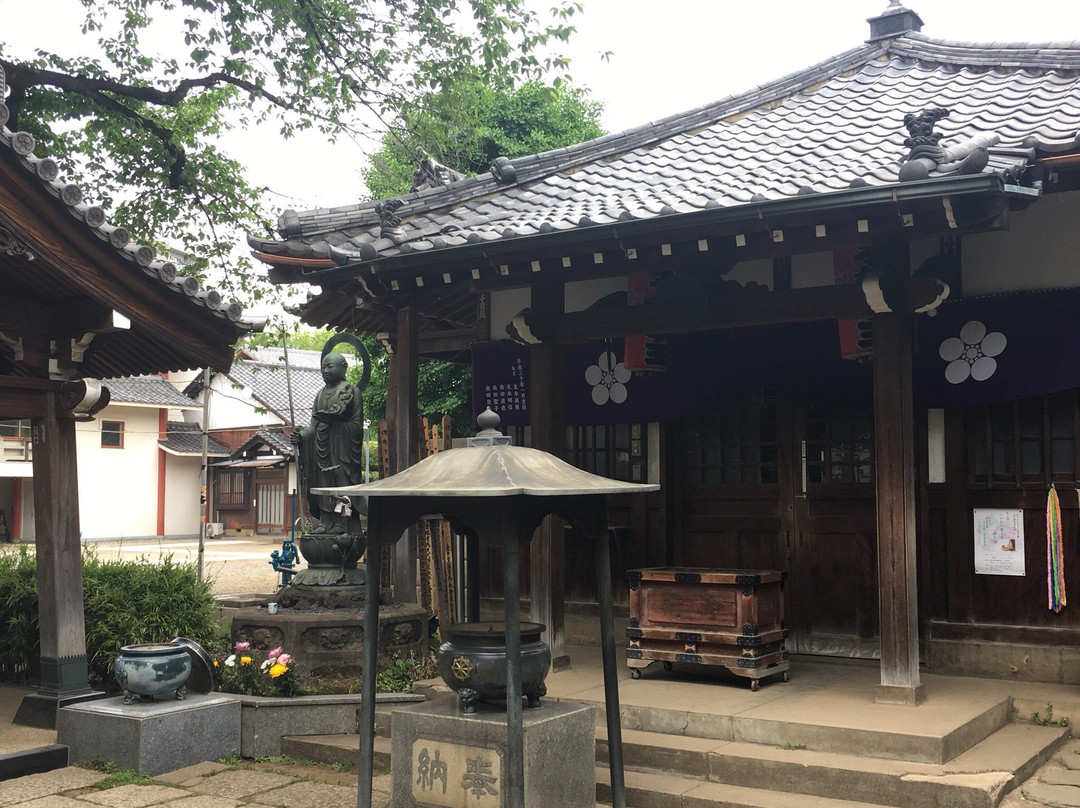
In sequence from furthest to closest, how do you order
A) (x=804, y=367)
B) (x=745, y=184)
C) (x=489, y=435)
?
(x=804, y=367)
(x=745, y=184)
(x=489, y=435)

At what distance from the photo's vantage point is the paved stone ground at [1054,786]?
584cm

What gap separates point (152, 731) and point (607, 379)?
5.16 meters

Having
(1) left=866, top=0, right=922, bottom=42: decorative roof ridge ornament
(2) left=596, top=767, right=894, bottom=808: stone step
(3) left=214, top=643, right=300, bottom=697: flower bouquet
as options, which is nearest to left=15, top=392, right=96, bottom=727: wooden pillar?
(3) left=214, top=643, right=300, bottom=697: flower bouquet

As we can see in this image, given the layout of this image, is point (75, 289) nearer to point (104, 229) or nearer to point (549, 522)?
point (104, 229)

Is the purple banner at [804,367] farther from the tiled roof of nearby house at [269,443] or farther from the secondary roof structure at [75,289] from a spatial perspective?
the tiled roof of nearby house at [269,443]

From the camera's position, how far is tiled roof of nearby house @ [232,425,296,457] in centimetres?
4075

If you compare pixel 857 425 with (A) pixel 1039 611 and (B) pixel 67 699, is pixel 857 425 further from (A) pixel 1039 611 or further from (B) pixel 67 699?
(B) pixel 67 699

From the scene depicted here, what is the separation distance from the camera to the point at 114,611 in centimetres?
903

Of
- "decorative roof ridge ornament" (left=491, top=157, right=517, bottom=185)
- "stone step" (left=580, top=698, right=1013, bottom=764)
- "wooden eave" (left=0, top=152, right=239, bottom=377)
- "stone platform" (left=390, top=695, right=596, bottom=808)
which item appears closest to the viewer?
"stone platform" (left=390, top=695, right=596, bottom=808)

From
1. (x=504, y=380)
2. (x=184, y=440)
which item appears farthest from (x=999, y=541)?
(x=184, y=440)

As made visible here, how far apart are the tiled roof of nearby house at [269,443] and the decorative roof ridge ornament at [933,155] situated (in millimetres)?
36086

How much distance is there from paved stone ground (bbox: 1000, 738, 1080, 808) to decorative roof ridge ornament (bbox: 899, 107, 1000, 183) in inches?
151

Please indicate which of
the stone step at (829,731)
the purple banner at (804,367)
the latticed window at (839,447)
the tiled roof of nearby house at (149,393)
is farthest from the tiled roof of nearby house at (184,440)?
the stone step at (829,731)

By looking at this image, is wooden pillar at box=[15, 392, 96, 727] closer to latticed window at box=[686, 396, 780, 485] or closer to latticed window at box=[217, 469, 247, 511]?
latticed window at box=[686, 396, 780, 485]
